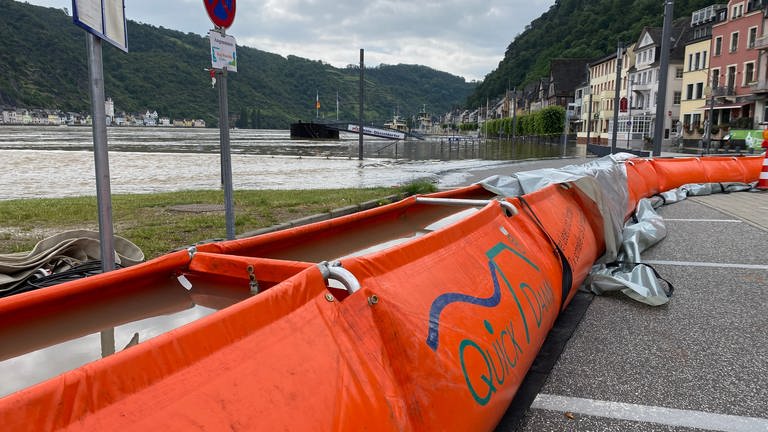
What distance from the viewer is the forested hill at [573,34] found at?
9700 cm

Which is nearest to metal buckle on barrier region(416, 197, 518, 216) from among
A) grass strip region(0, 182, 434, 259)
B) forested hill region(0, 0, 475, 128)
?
grass strip region(0, 182, 434, 259)

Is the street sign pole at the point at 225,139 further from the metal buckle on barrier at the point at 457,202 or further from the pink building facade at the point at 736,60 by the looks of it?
the pink building facade at the point at 736,60

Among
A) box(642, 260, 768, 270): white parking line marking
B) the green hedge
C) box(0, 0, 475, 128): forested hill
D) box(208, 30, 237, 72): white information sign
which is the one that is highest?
box(0, 0, 475, 128): forested hill

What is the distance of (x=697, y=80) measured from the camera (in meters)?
57.1

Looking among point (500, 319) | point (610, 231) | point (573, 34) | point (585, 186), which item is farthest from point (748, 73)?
point (573, 34)

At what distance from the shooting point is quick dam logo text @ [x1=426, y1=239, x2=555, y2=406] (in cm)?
222

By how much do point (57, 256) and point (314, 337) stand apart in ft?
12.1

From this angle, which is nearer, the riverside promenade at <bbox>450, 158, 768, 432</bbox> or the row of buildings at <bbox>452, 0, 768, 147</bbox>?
the riverside promenade at <bbox>450, 158, 768, 432</bbox>

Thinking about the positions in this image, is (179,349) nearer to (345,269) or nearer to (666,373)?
(345,269)

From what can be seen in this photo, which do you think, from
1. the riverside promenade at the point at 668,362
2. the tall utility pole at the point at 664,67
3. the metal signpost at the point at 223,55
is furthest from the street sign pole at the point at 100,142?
the tall utility pole at the point at 664,67

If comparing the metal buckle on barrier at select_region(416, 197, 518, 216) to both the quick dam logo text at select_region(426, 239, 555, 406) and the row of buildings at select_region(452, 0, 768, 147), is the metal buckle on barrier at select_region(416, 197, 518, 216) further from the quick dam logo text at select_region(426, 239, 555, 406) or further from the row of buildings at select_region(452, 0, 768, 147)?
the row of buildings at select_region(452, 0, 768, 147)

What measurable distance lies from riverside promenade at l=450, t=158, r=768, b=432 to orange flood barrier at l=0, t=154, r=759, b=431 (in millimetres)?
282

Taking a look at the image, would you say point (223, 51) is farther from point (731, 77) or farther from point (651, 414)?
point (731, 77)

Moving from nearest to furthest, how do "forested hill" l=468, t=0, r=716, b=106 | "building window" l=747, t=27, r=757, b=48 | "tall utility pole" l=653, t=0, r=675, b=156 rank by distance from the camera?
"tall utility pole" l=653, t=0, r=675, b=156 < "building window" l=747, t=27, r=757, b=48 < "forested hill" l=468, t=0, r=716, b=106
